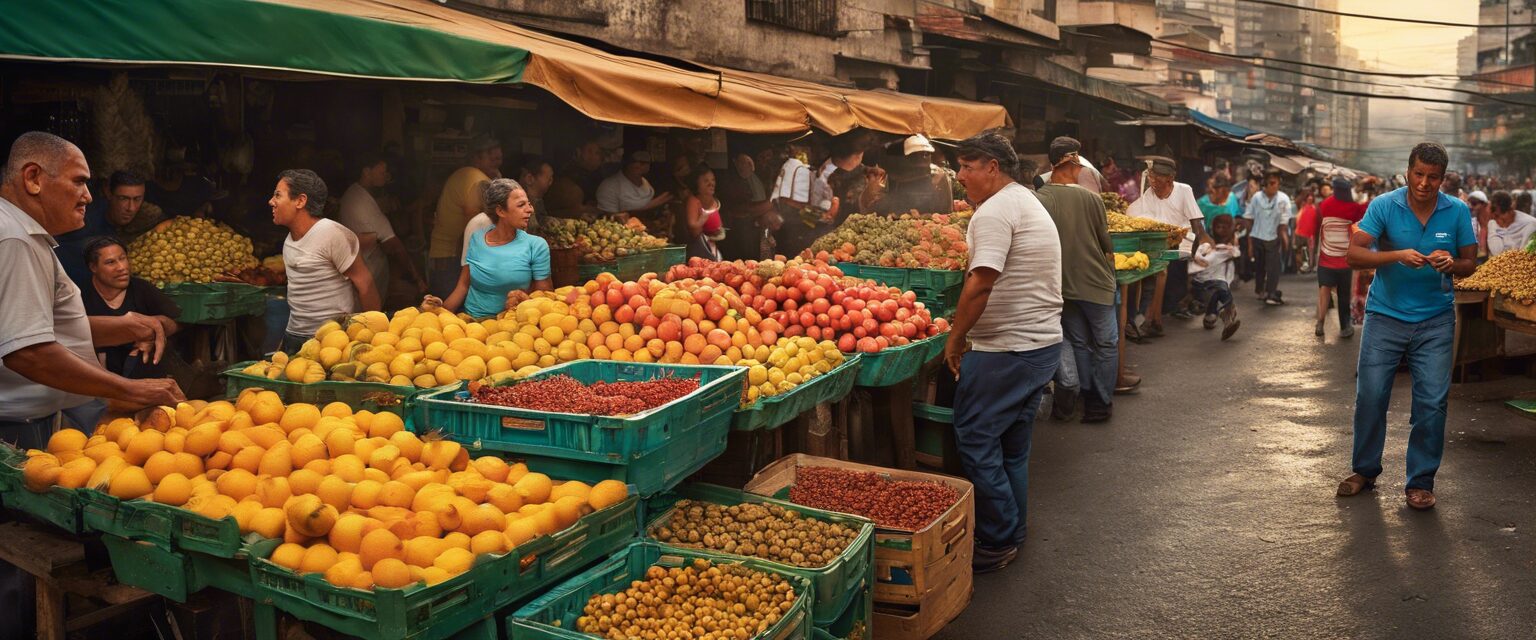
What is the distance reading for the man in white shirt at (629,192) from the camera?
11.3 m

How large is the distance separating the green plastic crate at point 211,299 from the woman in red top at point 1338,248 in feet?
35.9

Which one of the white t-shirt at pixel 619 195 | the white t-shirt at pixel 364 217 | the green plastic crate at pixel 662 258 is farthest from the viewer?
the white t-shirt at pixel 619 195

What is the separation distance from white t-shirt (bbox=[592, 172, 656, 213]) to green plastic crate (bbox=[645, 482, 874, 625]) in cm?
683

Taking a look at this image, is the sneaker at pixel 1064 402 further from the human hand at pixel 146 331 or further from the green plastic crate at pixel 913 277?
the human hand at pixel 146 331

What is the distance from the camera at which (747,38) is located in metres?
15.9

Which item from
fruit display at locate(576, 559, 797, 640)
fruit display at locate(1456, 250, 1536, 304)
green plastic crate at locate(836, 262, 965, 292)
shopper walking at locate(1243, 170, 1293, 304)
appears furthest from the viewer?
shopper walking at locate(1243, 170, 1293, 304)

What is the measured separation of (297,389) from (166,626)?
3.82ft

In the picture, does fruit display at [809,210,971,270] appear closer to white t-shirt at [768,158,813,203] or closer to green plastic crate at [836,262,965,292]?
green plastic crate at [836,262,965,292]

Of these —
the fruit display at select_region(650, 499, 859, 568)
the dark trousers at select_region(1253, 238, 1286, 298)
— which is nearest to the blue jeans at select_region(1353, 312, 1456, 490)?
the fruit display at select_region(650, 499, 859, 568)

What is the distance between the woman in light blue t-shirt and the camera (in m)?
6.61

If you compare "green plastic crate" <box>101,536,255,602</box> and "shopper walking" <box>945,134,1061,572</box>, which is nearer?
"green plastic crate" <box>101,536,255,602</box>

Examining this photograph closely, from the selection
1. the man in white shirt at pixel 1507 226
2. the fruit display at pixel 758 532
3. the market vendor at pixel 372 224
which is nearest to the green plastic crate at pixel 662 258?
the market vendor at pixel 372 224

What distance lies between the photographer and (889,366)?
21.5 feet

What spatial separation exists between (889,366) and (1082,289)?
2.66 m
